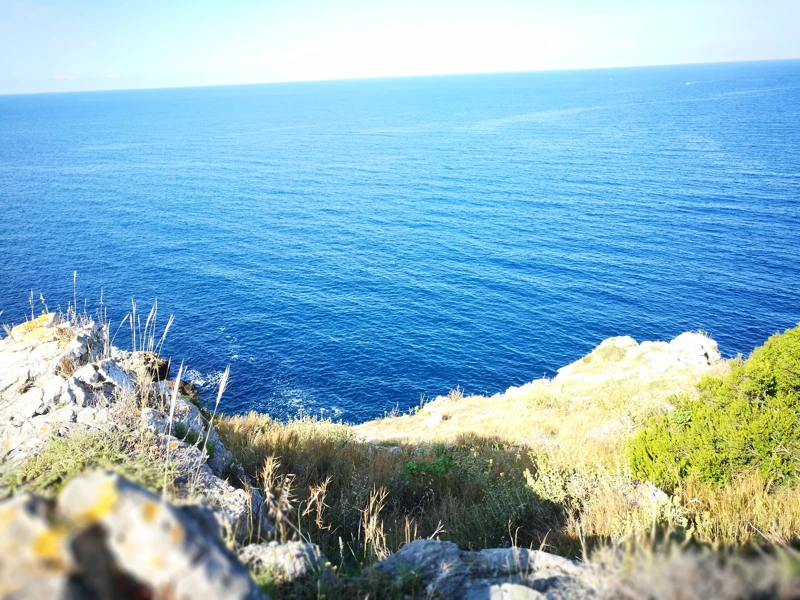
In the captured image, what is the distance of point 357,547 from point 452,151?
115 meters

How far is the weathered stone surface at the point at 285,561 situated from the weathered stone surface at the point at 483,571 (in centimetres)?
78

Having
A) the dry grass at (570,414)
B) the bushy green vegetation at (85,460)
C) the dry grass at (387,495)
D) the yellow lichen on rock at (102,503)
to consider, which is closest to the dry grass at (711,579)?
the yellow lichen on rock at (102,503)

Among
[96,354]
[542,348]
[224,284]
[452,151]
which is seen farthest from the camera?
[452,151]

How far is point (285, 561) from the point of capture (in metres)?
4.68

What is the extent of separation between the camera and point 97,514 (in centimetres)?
263

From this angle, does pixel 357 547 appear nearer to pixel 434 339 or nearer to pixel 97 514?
pixel 97 514

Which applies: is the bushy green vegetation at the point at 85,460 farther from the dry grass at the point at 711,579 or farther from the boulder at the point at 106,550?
the dry grass at the point at 711,579

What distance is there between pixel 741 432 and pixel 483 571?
701cm

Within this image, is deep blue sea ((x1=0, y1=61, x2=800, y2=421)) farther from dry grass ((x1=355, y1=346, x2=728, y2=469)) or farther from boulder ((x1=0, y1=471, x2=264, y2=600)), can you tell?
boulder ((x1=0, y1=471, x2=264, y2=600))

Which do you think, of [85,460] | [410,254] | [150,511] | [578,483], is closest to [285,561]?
[150,511]

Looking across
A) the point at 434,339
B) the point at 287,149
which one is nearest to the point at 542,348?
the point at 434,339

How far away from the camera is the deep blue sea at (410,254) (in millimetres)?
43250

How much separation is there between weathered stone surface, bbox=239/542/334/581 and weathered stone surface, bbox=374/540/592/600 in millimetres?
782

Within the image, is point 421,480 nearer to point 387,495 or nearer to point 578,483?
point 387,495
